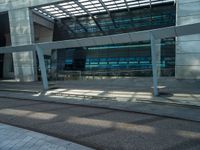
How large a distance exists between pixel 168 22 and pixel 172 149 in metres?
27.2

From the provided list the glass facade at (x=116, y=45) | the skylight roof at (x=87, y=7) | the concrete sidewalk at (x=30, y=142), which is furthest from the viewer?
the glass facade at (x=116, y=45)

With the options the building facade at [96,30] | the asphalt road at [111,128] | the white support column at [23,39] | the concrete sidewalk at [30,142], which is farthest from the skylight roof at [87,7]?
the concrete sidewalk at [30,142]

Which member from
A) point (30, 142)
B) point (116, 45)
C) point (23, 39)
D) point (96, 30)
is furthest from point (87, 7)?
point (30, 142)

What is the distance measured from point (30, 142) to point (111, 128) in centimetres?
260

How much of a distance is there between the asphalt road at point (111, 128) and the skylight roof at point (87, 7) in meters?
20.1

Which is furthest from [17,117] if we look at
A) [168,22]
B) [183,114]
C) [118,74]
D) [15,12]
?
[168,22]

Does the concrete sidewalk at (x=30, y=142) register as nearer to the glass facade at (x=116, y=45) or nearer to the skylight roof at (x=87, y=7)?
the glass facade at (x=116, y=45)

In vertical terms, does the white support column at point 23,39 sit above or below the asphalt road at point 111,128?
above

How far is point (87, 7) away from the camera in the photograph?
2958 cm

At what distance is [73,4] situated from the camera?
27953mm

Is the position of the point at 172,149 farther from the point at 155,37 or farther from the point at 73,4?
the point at 73,4

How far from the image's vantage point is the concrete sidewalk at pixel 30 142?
16.0 feet

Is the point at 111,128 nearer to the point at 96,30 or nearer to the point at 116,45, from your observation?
the point at 116,45

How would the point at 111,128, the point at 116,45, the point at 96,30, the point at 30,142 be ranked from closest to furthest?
1. the point at 30,142
2. the point at 111,128
3. the point at 116,45
4. the point at 96,30
